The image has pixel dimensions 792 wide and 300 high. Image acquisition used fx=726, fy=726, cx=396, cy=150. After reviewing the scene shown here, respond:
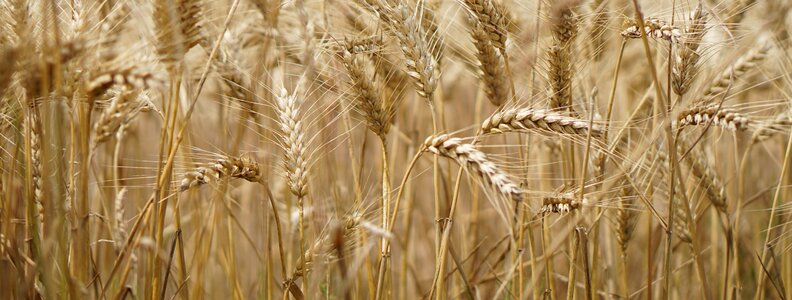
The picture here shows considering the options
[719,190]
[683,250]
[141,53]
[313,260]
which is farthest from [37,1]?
[683,250]

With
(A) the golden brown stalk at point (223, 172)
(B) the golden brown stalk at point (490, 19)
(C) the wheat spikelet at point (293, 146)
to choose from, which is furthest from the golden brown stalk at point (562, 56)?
(A) the golden brown stalk at point (223, 172)

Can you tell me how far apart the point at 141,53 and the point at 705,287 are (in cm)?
113

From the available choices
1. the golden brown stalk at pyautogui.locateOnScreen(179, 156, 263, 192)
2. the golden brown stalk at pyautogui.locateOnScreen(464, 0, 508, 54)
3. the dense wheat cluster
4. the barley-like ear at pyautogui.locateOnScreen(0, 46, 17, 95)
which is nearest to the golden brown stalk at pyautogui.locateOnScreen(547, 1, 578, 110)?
the dense wheat cluster

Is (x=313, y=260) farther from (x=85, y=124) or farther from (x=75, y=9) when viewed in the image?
(x=75, y=9)

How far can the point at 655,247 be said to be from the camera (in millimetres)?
2363

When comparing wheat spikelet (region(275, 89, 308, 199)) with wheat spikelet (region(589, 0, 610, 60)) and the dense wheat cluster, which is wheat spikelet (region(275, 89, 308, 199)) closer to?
the dense wheat cluster

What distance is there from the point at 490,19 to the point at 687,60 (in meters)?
0.40

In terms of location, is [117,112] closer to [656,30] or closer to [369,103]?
[369,103]

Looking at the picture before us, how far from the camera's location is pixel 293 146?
1.39 metres

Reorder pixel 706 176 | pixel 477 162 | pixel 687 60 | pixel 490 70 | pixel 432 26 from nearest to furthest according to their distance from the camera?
pixel 477 162 < pixel 687 60 < pixel 490 70 < pixel 706 176 < pixel 432 26

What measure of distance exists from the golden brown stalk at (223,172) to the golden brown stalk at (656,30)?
2.53 feet

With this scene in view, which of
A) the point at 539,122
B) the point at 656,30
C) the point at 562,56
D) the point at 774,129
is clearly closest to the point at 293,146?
the point at 539,122

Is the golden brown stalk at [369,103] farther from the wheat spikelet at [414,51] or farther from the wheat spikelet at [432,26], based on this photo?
the wheat spikelet at [432,26]

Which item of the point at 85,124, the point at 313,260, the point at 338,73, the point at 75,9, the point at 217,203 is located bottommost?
the point at 313,260
